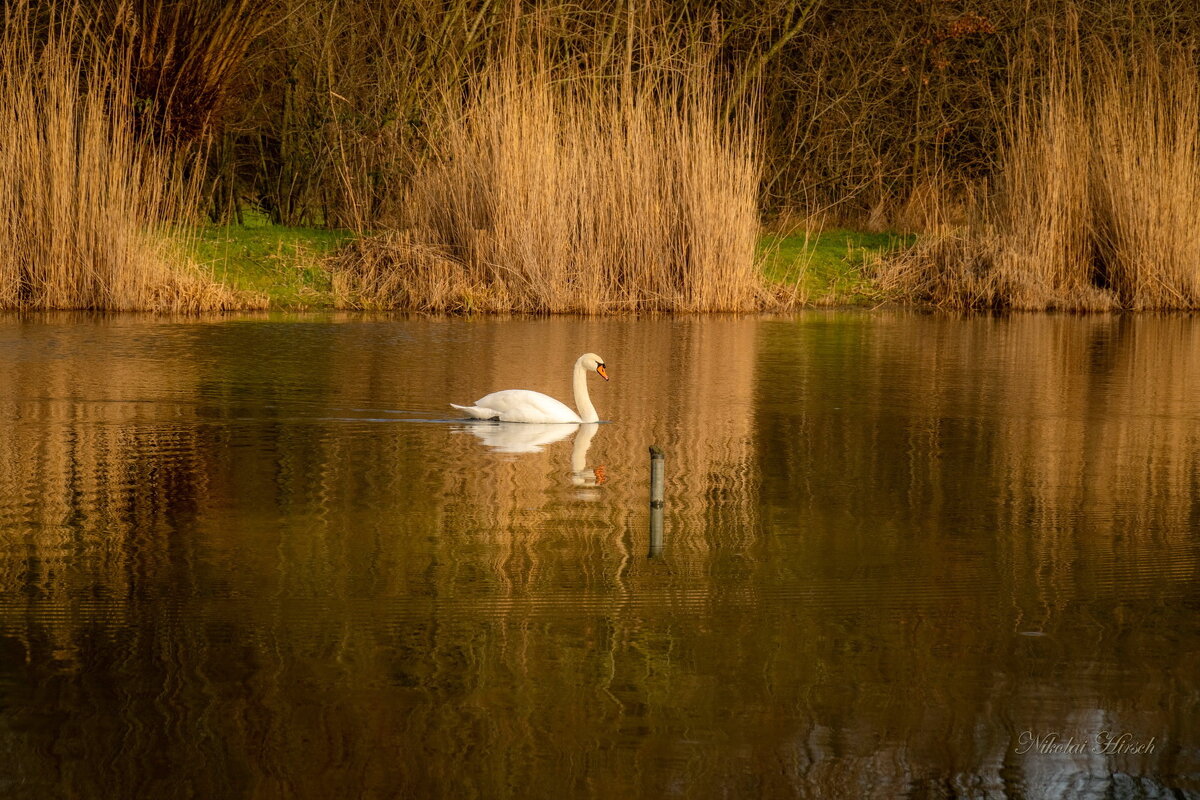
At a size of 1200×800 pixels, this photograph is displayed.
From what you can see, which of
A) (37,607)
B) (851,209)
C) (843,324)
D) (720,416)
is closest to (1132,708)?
(37,607)

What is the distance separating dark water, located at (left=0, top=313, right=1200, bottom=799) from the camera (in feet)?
13.8

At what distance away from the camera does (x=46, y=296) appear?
1677 centimetres

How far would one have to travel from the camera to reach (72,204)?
16469 mm

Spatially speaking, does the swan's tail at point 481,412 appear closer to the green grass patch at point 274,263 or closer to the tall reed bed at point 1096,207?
the green grass patch at point 274,263

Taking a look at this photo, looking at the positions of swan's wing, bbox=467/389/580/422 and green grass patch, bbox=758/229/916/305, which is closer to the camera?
swan's wing, bbox=467/389/580/422

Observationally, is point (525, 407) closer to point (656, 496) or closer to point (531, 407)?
point (531, 407)

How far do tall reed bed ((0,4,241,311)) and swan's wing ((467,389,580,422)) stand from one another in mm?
7757

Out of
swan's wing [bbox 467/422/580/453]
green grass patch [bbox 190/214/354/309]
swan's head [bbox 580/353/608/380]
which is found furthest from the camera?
green grass patch [bbox 190/214/354/309]

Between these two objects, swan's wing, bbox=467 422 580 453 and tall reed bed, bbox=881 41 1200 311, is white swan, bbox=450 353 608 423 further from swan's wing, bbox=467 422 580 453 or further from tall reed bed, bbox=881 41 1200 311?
tall reed bed, bbox=881 41 1200 311

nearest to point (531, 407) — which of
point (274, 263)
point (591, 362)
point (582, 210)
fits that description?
point (591, 362)

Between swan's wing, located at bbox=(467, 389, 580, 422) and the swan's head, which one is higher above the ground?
the swan's head

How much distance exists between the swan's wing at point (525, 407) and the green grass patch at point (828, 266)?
31.6 ft
